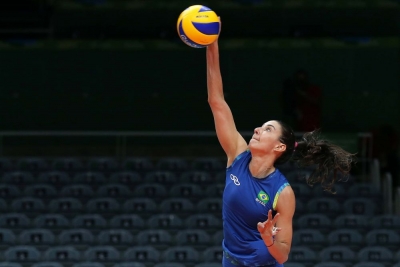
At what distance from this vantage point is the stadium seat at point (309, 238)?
32.1 ft

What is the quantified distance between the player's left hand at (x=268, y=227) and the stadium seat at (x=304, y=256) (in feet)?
15.0

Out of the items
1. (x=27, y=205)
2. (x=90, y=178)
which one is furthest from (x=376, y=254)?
(x=27, y=205)

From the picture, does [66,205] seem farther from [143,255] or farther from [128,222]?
[143,255]

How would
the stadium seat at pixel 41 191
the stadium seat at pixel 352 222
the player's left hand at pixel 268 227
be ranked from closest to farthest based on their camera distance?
1. the player's left hand at pixel 268 227
2. the stadium seat at pixel 352 222
3. the stadium seat at pixel 41 191

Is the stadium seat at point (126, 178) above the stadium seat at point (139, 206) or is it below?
above

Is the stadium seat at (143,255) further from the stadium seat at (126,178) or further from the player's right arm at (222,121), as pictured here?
the player's right arm at (222,121)

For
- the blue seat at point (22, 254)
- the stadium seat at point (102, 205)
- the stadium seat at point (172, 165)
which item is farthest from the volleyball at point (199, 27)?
the stadium seat at point (172, 165)

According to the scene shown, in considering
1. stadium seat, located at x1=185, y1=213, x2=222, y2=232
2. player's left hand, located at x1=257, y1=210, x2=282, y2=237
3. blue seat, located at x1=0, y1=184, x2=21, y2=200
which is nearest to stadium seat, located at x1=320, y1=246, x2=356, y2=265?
stadium seat, located at x1=185, y1=213, x2=222, y2=232

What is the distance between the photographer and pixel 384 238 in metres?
9.98

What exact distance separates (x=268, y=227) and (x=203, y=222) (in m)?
5.63

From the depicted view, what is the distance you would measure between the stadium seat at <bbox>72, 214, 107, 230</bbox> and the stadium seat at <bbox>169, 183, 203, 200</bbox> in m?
1.24

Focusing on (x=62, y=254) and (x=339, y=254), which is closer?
(x=62, y=254)

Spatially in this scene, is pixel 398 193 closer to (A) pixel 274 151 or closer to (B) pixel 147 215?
(B) pixel 147 215

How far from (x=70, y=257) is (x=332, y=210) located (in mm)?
3402
